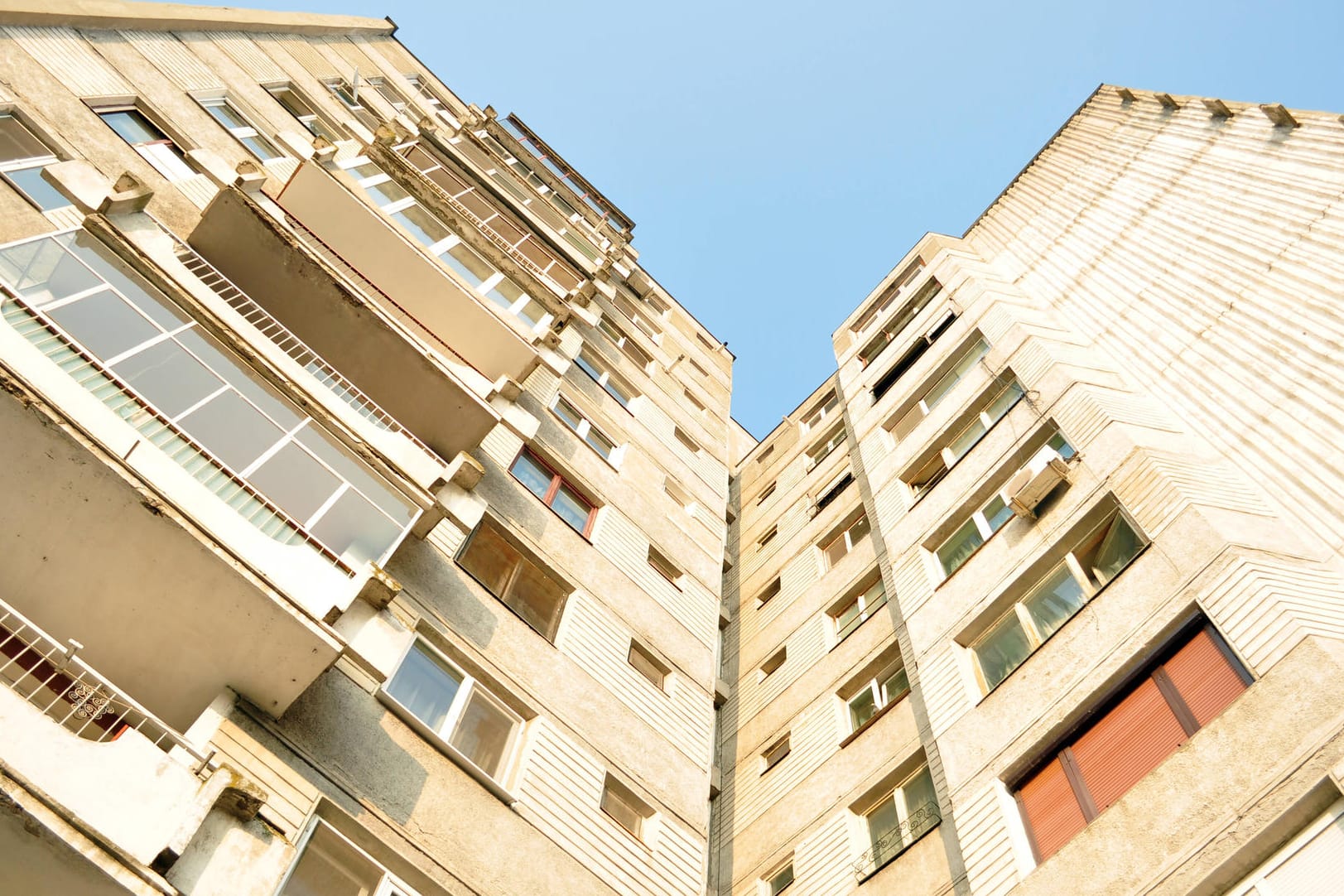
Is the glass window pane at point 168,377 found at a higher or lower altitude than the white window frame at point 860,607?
lower

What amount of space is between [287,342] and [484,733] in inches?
215

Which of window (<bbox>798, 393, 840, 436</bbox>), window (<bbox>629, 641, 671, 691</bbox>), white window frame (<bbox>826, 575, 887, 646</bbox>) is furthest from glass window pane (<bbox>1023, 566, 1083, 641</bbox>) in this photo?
window (<bbox>798, 393, 840, 436</bbox>)

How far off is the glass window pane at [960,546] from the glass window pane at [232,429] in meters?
9.57

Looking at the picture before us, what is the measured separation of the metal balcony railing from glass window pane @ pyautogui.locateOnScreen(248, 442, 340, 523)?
151 centimetres

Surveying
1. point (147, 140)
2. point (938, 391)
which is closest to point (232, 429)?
point (147, 140)

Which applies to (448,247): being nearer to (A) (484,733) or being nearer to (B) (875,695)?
(A) (484,733)

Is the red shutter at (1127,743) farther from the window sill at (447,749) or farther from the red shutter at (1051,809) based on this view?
the window sill at (447,749)

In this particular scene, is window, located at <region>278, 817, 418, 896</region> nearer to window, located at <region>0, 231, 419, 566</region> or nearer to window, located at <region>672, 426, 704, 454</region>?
window, located at <region>0, 231, 419, 566</region>

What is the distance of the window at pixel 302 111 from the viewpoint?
21.1 meters

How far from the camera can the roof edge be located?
14695mm

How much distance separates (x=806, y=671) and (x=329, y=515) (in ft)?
31.4

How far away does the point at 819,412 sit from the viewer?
2870 centimetres

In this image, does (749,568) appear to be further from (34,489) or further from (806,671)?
(34,489)

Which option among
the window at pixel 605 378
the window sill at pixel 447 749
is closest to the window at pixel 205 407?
the window sill at pixel 447 749
